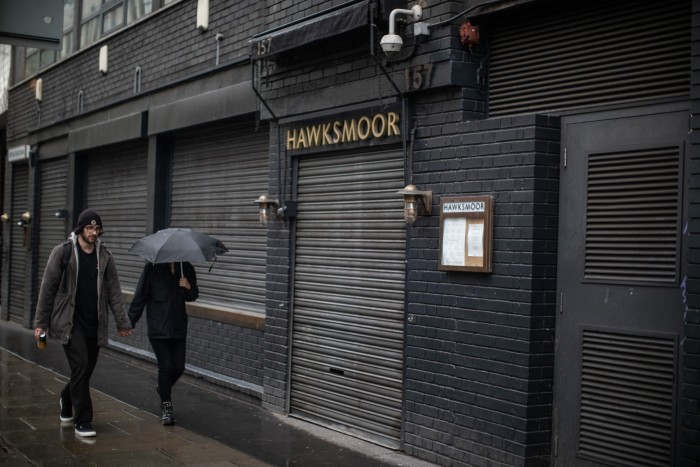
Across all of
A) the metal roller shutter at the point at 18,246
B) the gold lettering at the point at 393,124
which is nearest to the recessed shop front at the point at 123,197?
the metal roller shutter at the point at 18,246

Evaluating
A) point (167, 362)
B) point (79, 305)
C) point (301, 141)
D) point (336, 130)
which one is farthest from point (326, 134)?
point (79, 305)

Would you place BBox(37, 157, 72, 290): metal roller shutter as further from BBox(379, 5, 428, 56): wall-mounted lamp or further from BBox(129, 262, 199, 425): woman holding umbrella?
BBox(379, 5, 428, 56): wall-mounted lamp

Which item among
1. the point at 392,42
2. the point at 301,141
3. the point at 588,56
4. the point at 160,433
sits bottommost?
the point at 160,433

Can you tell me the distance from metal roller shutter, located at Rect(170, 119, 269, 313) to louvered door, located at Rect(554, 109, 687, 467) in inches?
199

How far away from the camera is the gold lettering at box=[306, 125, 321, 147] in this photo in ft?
31.4

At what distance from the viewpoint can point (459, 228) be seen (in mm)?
7562

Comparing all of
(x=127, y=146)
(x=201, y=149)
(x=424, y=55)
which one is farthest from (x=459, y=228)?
(x=127, y=146)

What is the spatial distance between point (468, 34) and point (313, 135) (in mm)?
2509

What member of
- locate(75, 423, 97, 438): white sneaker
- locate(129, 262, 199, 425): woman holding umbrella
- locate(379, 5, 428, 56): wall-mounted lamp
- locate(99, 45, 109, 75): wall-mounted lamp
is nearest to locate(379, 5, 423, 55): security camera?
locate(379, 5, 428, 56): wall-mounted lamp

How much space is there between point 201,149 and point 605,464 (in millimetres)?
7795

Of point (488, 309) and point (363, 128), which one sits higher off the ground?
point (363, 128)

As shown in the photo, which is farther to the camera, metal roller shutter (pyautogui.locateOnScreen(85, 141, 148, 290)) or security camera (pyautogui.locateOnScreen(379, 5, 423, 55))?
metal roller shutter (pyautogui.locateOnScreen(85, 141, 148, 290))

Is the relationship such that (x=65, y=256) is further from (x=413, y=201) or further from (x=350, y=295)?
(x=413, y=201)

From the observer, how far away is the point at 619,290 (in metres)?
6.55
